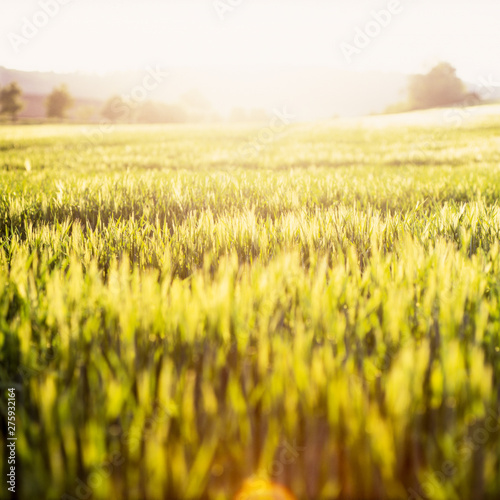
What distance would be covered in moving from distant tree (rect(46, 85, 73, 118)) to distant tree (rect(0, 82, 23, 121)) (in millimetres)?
8169

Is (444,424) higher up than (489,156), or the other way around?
(489,156)

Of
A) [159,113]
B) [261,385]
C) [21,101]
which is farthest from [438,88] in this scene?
[261,385]

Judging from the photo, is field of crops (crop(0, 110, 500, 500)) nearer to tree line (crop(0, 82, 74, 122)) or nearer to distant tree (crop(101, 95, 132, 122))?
tree line (crop(0, 82, 74, 122))

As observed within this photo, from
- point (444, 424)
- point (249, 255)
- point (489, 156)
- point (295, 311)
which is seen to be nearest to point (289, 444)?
point (444, 424)

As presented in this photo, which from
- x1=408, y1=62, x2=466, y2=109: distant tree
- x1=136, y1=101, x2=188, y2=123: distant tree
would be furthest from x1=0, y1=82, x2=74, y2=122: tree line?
x1=408, y1=62, x2=466, y2=109: distant tree

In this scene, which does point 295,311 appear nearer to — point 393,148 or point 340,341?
point 340,341

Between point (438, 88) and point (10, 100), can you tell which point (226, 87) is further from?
point (10, 100)

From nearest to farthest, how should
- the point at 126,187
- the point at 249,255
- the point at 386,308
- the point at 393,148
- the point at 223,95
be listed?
the point at 386,308 < the point at 249,255 < the point at 126,187 < the point at 393,148 < the point at 223,95

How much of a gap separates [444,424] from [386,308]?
0.39 m

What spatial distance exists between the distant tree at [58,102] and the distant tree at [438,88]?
204 ft

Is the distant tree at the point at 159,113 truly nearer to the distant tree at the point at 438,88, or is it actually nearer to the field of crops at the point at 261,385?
the distant tree at the point at 438,88

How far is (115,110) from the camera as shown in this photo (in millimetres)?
74312

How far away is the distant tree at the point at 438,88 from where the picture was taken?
221 feet

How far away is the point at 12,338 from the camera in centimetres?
103
